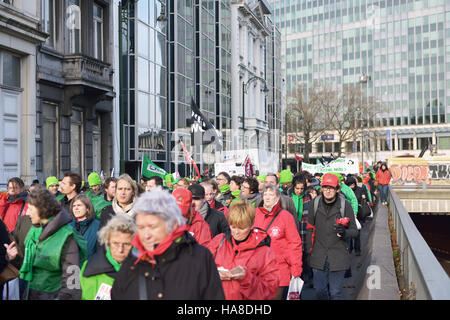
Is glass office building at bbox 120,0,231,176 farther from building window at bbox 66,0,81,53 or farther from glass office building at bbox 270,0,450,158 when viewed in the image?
glass office building at bbox 270,0,450,158

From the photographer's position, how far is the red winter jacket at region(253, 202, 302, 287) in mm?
5996

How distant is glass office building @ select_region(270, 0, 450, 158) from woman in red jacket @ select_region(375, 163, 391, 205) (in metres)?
70.0

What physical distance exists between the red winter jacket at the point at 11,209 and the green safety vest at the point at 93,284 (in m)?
4.17

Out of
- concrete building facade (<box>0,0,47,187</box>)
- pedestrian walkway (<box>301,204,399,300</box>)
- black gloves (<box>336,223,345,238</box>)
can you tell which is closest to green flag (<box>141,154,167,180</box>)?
pedestrian walkway (<box>301,204,399,300</box>)

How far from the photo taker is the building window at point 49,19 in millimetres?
17531

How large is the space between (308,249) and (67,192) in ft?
10.5

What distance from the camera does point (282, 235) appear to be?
6160 millimetres

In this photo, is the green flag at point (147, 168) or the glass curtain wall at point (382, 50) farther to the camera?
the glass curtain wall at point (382, 50)

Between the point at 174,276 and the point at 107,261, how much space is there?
3.66ft

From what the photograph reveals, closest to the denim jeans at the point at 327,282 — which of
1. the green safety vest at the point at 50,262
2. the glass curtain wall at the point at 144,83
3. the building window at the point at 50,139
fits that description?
the green safety vest at the point at 50,262

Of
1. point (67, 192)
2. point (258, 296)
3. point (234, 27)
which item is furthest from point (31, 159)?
point (234, 27)

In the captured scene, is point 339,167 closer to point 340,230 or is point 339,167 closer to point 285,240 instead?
point 340,230

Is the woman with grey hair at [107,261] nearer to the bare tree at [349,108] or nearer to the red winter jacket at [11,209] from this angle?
the red winter jacket at [11,209]
